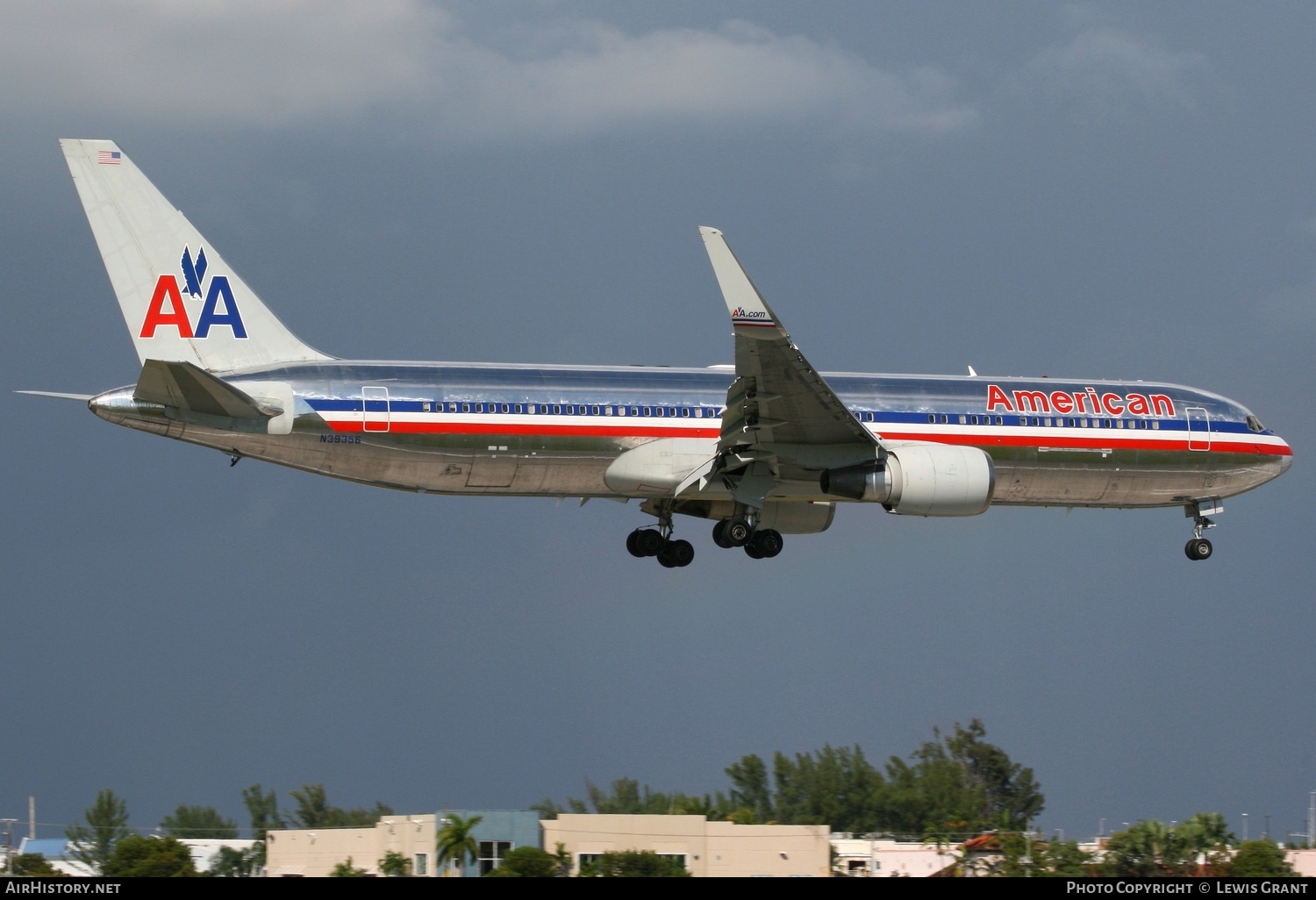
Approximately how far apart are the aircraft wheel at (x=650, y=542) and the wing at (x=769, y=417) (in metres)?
3.57

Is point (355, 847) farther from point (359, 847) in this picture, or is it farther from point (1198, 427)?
point (1198, 427)

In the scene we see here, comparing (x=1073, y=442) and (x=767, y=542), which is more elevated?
(x=1073, y=442)

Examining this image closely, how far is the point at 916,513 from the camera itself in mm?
31953

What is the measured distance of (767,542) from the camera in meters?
34.6

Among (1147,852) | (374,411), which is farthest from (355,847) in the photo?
(1147,852)

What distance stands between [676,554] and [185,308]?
37.7 ft

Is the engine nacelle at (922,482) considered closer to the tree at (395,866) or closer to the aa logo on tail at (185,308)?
the aa logo on tail at (185,308)

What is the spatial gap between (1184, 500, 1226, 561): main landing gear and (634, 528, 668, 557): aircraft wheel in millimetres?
12141

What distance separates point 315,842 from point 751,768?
151ft

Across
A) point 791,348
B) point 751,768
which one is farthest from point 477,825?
→ point 751,768

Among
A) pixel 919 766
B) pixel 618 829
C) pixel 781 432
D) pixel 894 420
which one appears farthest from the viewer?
pixel 919 766

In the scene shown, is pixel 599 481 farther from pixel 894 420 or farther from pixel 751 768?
pixel 751 768

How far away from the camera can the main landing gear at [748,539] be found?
113ft

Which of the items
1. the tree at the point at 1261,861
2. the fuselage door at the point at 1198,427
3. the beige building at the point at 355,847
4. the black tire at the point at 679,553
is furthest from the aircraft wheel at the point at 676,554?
the tree at the point at 1261,861
